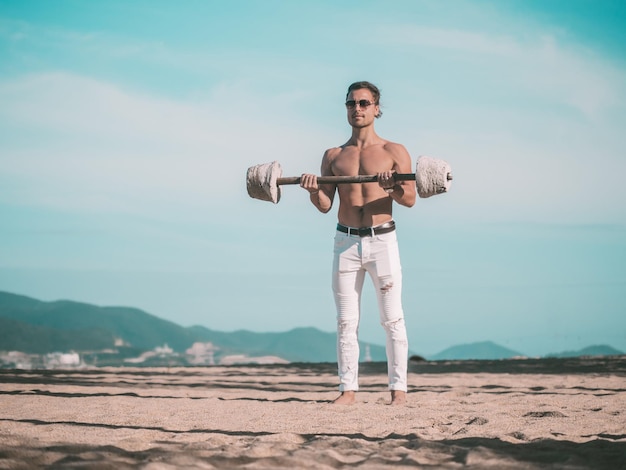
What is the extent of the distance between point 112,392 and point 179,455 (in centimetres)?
417

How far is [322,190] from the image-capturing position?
20.1 feet

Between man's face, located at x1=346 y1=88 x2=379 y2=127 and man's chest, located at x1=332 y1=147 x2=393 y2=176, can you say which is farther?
man's face, located at x1=346 y1=88 x2=379 y2=127

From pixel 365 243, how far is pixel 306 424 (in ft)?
5.77

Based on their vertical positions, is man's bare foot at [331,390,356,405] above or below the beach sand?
above

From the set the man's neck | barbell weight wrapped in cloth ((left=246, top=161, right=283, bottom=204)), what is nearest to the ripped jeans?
barbell weight wrapped in cloth ((left=246, top=161, right=283, bottom=204))

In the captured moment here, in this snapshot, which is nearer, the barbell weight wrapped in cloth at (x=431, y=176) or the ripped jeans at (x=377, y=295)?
the barbell weight wrapped in cloth at (x=431, y=176)

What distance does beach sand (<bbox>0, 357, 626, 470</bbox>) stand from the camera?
10.8 ft

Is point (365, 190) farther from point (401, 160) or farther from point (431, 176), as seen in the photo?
point (431, 176)

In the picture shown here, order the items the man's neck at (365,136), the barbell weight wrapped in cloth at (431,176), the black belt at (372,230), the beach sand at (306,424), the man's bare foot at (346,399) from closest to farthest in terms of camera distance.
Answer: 1. the beach sand at (306,424)
2. the barbell weight wrapped in cloth at (431,176)
3. the man's bare foot at (346,399)
4. the black belt at (372,230)
5. the man's neck at (365,136)

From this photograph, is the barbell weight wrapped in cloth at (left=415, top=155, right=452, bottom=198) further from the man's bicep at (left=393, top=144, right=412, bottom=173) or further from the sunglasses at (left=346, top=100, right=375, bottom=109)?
the sunglasses at (left=346, top=100, right=375, bottom=109)

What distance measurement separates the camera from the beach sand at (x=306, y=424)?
3.29 m

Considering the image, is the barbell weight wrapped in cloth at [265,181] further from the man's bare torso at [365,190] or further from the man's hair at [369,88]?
the man's hair at [369,88]

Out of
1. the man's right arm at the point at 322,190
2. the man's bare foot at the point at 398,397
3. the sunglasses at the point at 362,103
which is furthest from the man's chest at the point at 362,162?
the man's bare foot at the point at 398,397

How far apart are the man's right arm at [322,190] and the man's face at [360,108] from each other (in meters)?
0.40
